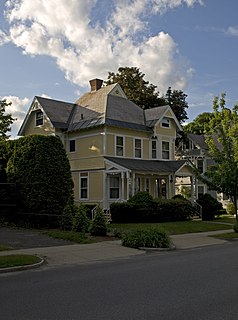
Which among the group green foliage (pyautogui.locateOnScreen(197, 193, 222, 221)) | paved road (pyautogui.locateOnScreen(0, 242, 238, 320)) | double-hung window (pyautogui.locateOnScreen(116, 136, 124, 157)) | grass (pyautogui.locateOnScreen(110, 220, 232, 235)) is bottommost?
paved road (pyautogui.locateOnScreen(0, 242, 238, 320))

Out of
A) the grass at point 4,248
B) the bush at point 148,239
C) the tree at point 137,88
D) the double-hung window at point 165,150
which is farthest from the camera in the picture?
the tree at point 137,88

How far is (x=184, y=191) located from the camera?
45.1 meters

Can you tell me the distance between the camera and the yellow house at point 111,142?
31547mm

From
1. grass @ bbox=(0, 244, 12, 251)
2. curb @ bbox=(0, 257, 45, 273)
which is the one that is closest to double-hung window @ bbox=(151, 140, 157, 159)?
grass @ bbox=(0, 244, 12, 251)

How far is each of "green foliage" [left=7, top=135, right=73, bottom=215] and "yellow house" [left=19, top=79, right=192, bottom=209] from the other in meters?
7.12

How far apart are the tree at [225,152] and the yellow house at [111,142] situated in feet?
25.0

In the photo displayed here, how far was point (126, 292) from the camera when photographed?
8.60 m

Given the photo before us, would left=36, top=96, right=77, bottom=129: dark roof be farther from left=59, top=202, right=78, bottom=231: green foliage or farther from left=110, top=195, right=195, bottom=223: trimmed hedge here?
left=59, top=202, right=78, bottom=231: green foliage

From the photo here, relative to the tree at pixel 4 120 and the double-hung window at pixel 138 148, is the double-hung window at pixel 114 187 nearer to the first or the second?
the double-hung window at pixel 138 148

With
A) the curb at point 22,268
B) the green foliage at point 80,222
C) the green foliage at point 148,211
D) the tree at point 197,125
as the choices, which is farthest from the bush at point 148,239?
the tree at point 197,125

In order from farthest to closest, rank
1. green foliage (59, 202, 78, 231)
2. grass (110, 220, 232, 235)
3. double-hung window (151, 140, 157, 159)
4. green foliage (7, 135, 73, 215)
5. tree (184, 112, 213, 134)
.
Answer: tree (184, 112, 213, 134) → double-hung window (151, 140, 157, 159) → grass (110, 220, 232, 235) → green foliage (7, 135, 73, 215) → green foliage (59, 202, 78, 231)

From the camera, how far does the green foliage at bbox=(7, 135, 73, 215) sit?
22.7m

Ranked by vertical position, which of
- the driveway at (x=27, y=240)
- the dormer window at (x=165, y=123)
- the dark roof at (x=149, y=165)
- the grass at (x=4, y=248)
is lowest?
the grass at (x=4, y=248)

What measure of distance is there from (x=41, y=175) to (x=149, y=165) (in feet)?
38.9
